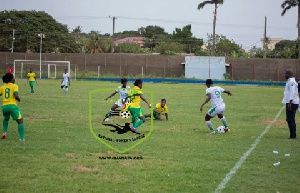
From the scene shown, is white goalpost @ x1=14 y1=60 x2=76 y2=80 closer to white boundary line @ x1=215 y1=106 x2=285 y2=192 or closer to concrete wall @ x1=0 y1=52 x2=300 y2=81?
concrete wall @ x1=0 y1=52 x2=300 y2=81

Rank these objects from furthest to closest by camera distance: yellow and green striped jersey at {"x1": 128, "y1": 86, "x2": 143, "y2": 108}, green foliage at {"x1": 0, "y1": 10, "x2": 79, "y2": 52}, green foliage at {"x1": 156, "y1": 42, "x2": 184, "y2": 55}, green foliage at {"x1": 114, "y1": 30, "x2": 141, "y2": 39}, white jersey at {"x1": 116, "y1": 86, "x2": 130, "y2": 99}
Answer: green foliage at {"x1": 114, "y1": 30, "x2": 141, "y2": 39} → green foliage at {"x1": 156, "y1": 42, "x2": 184, "y2": 55} → green foliage at {"x1": 0, "y1": 10, "x2": 79, "y2": 52} → white jersey at {"x1": 116, "y1": 86, "x2": 130, "y2": 99} → yellow and green striped jersey at {"x1": 128, "y1": 86, "x2": 143, "y2": 108}

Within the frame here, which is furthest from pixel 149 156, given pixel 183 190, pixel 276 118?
pixel 276 118

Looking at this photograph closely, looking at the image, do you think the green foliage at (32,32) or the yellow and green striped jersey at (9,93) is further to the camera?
the green foliage at (32,32)

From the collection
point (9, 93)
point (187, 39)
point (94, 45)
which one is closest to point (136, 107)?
point (9, 93)

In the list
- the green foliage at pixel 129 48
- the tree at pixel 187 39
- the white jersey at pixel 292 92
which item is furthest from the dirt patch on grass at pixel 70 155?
the tree at pixel 187 39

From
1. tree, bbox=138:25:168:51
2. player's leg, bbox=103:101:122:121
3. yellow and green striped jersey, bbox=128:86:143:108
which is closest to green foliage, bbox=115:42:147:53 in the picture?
tree, bbox=138:25:168:51

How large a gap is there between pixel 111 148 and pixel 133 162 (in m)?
1.70

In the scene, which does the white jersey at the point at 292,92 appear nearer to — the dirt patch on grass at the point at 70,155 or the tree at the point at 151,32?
the dirt patch on grass at the point at 70,155

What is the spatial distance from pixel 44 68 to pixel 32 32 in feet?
63.2

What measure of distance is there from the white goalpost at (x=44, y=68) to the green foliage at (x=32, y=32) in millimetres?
16162

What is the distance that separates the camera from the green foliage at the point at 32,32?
3430 inches

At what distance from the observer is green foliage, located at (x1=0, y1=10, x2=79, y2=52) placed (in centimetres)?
8712

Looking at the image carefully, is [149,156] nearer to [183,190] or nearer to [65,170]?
[65,170]

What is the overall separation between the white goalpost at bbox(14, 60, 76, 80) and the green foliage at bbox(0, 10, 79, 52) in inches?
636
